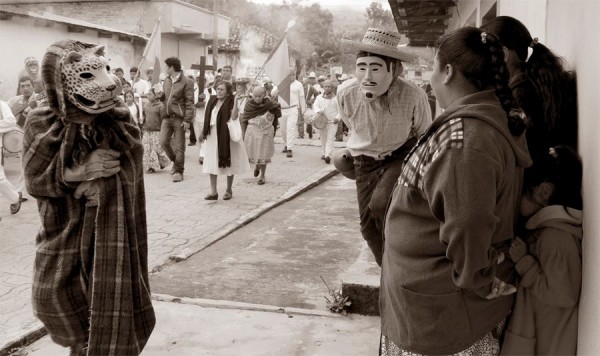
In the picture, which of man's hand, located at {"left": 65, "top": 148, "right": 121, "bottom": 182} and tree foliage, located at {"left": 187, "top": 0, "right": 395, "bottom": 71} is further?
tree foliage, located at {"left": 187, "top": 0, "right": 395, "bottom": 71}

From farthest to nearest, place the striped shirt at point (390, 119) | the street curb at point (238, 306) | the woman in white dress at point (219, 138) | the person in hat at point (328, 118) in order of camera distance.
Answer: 1. the person in hat at point (328, 118)
2. the woman in white dress at point (219, 138)
3. the street curb at point (238, 306)
4. the striped shirt at point (390, 119)

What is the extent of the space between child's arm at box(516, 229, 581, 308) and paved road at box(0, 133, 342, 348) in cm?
333

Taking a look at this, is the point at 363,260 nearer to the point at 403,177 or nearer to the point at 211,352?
the point at 211,352

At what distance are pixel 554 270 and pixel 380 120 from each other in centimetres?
197

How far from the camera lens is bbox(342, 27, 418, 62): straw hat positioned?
4016 millimetres

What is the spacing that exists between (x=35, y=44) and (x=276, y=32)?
4488 centimetres

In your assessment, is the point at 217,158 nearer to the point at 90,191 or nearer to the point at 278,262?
the point at 278,262

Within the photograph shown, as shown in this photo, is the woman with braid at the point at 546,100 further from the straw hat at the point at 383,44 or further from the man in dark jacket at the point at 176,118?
the man in dark jacket at the point at 176,118

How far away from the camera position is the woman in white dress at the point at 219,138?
915 centimetres

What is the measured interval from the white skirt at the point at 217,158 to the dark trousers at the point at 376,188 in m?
5.20

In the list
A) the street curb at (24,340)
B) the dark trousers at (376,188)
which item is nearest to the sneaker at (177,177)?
the street curb at (24,340)

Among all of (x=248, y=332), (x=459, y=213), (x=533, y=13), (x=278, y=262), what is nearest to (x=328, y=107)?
(x=278, y=262)

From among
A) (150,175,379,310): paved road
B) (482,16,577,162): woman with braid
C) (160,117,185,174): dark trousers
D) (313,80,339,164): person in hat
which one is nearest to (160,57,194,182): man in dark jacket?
(160,117,185,174): dark trousers

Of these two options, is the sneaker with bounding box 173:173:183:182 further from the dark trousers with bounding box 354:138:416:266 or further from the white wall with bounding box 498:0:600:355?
the white wall with bounding box 498:0:600:355
